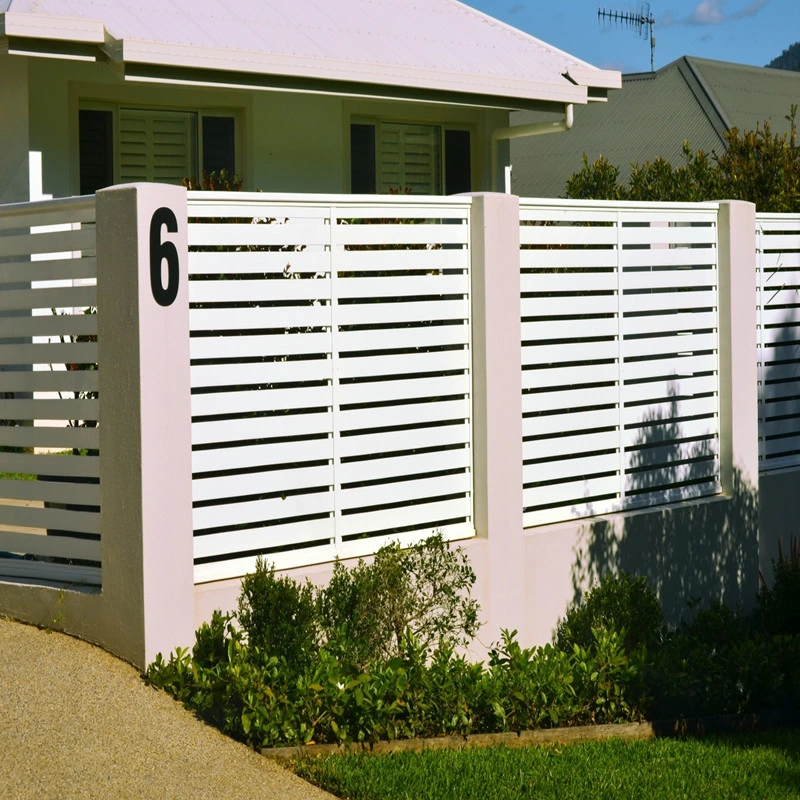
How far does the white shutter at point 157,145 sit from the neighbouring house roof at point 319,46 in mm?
1035

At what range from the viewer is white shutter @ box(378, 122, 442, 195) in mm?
13742

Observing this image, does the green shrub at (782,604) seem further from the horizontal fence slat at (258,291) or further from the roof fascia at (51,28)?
the roof fascia at (51,28)

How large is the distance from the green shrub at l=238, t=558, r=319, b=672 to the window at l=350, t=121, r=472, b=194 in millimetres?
7847

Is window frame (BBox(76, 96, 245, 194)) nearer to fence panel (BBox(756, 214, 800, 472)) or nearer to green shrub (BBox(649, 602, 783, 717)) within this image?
fence panel (BBox(756, 214, 800, 472))

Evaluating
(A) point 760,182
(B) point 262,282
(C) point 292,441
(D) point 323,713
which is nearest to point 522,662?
(D) point 323,713

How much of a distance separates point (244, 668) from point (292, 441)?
1268mm

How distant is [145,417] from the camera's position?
5660 mm

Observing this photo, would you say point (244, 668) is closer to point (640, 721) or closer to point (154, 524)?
point (154, 524)

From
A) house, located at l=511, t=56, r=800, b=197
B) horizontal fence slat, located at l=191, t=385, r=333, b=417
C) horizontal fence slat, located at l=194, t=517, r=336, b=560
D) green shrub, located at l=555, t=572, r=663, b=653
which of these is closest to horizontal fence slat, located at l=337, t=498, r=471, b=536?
horizontal fence slat, located at l=194, t=517, r=336, b=560

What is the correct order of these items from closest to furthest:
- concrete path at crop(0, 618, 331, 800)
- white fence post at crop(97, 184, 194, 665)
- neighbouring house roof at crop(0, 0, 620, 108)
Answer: concrete path at crop(0, 618, 331, 800) → white fence post at crop(97, 184, 194, 665) → neighbouring house roof at crop(0, 0, 620, 108)

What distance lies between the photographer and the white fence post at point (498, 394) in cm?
700

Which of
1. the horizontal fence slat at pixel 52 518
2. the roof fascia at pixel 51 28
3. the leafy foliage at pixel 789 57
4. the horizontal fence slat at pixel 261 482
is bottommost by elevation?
the horizontal fence slat at pixel 52 518

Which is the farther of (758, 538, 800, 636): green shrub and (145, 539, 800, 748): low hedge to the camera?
(758, 538, 800, 636): green shrub

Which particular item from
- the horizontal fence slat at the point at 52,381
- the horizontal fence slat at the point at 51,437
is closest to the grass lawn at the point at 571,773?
the horizontal fence slat at the point at 51,437
